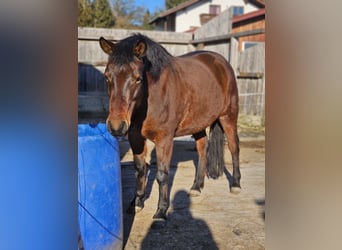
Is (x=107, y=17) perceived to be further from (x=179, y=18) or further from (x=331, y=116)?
(x=331, y=116)

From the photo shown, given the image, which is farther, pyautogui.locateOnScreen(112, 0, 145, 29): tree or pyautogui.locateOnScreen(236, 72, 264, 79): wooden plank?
pyautogui.locateOnScreen(112, 0, 145, 29): tree

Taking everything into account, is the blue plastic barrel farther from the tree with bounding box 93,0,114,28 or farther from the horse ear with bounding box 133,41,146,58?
the tree with bounding box 93,0,114,28

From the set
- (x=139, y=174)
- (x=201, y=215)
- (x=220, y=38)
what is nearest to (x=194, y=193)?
(x=201, y=215)

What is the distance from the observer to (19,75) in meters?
0.54

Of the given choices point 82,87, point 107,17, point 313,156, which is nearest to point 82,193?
point 313,156

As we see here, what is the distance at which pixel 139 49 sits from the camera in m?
2.67

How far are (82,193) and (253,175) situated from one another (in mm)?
3274

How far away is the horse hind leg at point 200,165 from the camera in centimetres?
411

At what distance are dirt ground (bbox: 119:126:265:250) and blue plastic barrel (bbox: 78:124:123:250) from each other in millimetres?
564

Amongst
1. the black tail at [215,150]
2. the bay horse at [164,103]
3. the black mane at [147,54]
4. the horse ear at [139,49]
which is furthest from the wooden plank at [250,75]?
the horse ear at [139,49]

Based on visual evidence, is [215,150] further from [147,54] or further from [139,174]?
[147,54]

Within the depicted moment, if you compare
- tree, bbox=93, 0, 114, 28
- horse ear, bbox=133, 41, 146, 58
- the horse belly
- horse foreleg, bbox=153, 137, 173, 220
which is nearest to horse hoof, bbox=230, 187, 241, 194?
the horse belly

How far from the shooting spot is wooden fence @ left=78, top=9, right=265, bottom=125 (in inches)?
340

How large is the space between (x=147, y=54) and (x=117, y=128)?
3.14ft
